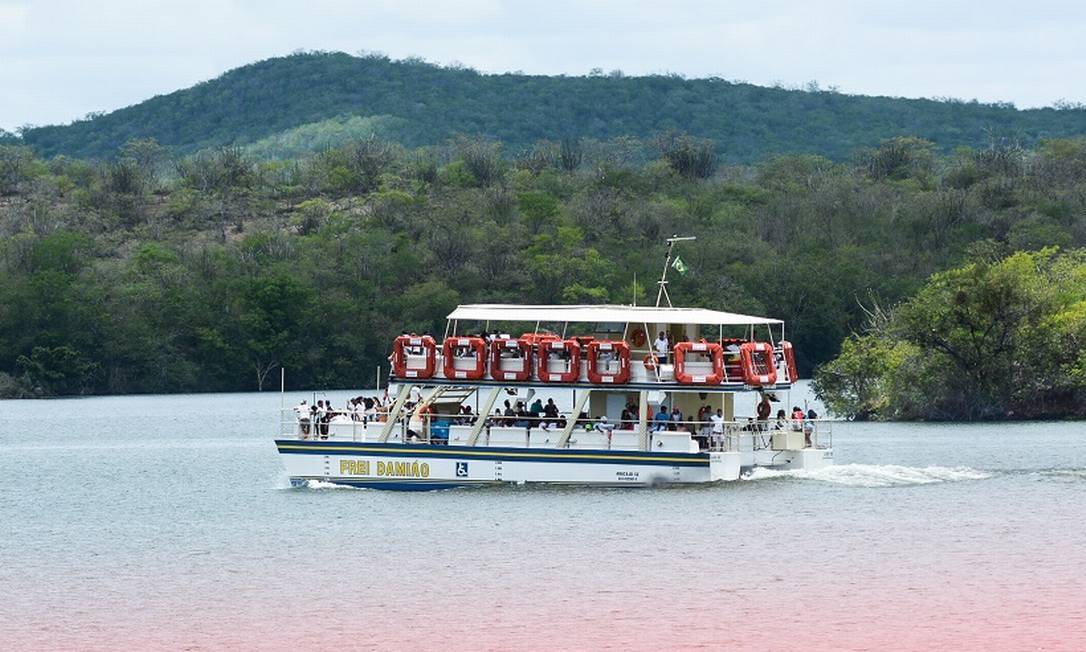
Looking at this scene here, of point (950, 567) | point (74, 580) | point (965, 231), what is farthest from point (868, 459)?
point (965, 231)

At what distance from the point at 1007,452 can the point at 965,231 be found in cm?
7587

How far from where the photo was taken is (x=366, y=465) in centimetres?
4712

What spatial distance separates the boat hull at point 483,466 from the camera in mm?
44875

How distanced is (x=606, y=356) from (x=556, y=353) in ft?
3.56

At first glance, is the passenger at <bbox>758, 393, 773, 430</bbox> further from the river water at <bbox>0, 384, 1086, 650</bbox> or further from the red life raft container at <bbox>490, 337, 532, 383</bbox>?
the red life raft container at <bbox>490, 337, 532, 383</bbox>

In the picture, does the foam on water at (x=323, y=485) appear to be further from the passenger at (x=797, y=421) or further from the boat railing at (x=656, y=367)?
the passenger at (x=797, y=421)

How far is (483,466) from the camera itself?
151 ft

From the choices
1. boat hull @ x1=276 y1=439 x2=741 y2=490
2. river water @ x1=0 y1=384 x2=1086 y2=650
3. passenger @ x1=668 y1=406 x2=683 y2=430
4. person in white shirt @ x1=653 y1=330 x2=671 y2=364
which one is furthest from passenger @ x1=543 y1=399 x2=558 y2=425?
person in white shirt @ x1=653 y1=330 x2=671 y2=364

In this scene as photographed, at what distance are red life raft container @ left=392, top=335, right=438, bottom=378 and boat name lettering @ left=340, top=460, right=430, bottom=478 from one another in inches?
78.8

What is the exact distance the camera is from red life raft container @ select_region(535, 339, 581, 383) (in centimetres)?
4512

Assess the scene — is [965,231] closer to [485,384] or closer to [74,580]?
[485,384]

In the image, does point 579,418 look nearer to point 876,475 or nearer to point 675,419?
point 675,419

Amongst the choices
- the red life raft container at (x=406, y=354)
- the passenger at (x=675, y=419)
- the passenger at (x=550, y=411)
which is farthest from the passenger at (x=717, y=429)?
the red life raft container at (x=406, y=354)

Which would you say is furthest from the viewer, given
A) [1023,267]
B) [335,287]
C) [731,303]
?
[335,287]
